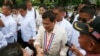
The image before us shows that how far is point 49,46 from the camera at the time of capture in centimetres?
565

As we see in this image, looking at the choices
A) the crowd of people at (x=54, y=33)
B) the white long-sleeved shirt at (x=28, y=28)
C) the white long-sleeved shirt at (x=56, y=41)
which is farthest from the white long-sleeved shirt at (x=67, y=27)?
the white long-sleeved shirt at (x=28, y=28)

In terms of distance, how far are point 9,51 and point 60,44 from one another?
3022mm

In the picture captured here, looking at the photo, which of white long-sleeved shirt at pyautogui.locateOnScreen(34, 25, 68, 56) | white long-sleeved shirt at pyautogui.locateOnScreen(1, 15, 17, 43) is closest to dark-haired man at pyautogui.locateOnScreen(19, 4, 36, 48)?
white long-sleeved shirt at pyautogui.locateOnScreen(1, 15, 17, 43)

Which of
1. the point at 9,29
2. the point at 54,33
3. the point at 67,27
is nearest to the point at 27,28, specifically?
the point at 9,29

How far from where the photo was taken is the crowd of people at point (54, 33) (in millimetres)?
3078

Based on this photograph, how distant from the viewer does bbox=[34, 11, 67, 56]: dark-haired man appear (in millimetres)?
5637

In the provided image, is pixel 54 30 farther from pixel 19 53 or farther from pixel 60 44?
pixel 19 53

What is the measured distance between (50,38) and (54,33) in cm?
11

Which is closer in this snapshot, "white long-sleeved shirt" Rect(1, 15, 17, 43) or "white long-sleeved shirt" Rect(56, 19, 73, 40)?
"white long-sleeved shirt" Rect(56, 19, 73, 40)

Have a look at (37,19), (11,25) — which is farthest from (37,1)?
(11,25)

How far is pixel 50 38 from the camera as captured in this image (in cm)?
566

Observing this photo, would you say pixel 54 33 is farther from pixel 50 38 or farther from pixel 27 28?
pixel 27 28

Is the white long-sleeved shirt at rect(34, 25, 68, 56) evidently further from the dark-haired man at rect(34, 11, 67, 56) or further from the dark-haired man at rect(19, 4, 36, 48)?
the dark-haired man at rect(19, 4, 36, 48)

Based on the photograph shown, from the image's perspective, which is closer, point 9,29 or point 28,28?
point 9,29
